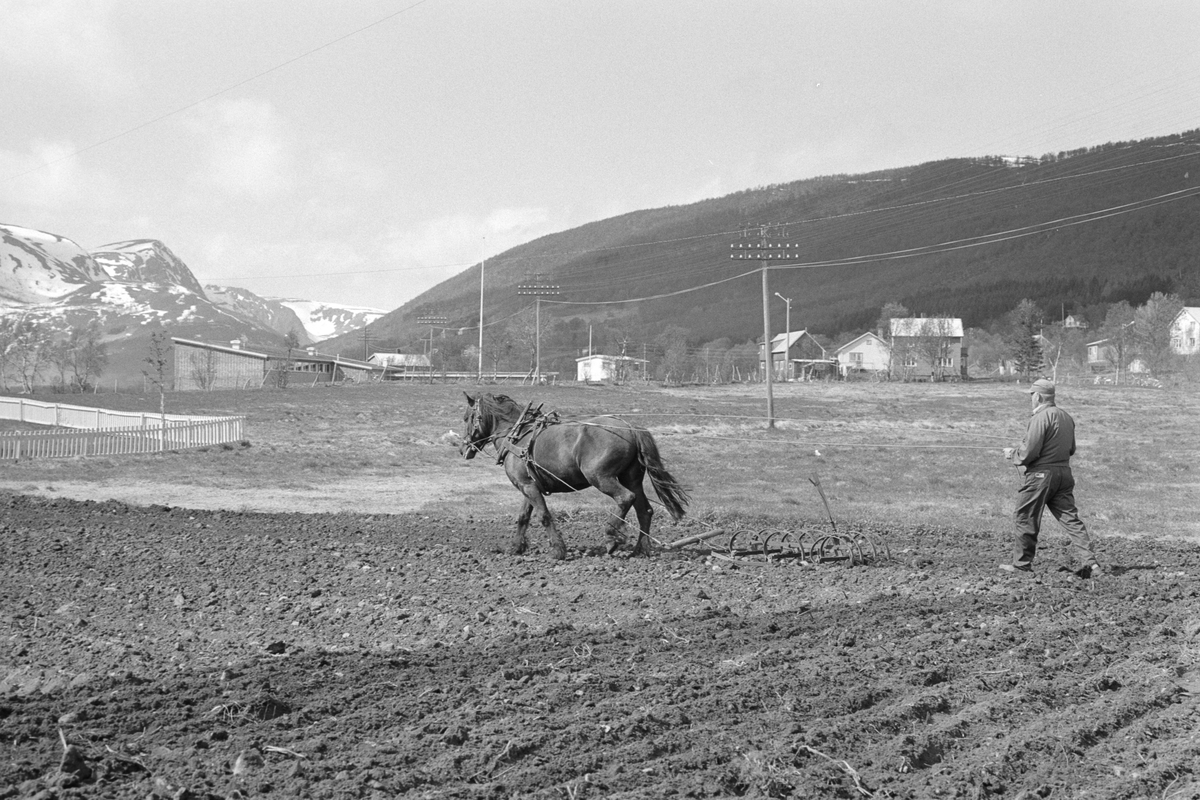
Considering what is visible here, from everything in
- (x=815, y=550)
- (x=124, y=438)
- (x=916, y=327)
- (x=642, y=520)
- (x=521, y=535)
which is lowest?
(x=815, y=550)

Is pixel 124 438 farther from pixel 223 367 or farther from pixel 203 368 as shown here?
pixel 223 367

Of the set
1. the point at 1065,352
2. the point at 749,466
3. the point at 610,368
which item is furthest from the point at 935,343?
the point at 749,466

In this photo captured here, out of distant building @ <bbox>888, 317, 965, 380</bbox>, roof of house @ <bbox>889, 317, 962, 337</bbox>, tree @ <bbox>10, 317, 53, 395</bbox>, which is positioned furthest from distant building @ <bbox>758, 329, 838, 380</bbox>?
tree @ <bbox>10, 317, 53, 395</bbox>

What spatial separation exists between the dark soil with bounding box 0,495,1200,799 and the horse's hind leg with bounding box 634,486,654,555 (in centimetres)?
34

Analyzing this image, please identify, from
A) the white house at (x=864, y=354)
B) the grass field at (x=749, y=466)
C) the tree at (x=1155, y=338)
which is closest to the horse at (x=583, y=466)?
the grass field at (x=749, y=466)

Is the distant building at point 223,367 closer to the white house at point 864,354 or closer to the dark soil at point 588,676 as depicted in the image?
the white house at point 864,354

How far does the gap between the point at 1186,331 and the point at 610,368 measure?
195 feet

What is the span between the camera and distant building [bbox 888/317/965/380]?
99.1 meters

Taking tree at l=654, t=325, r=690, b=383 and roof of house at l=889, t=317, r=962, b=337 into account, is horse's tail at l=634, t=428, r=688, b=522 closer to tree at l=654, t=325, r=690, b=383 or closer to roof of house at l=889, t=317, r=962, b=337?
tree at l=654, t=325, r=690, b=383

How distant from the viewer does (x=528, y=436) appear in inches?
497

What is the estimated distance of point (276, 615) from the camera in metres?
9.05

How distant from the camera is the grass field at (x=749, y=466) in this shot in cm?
1867

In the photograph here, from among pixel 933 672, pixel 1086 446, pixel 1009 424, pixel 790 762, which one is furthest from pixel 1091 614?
pixel 1009 424

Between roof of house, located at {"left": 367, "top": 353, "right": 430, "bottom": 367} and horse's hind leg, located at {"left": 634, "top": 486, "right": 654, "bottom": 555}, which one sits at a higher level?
roof of house, located at {"left": 367, "top": 353, "right": 430, "bottom": 367}
